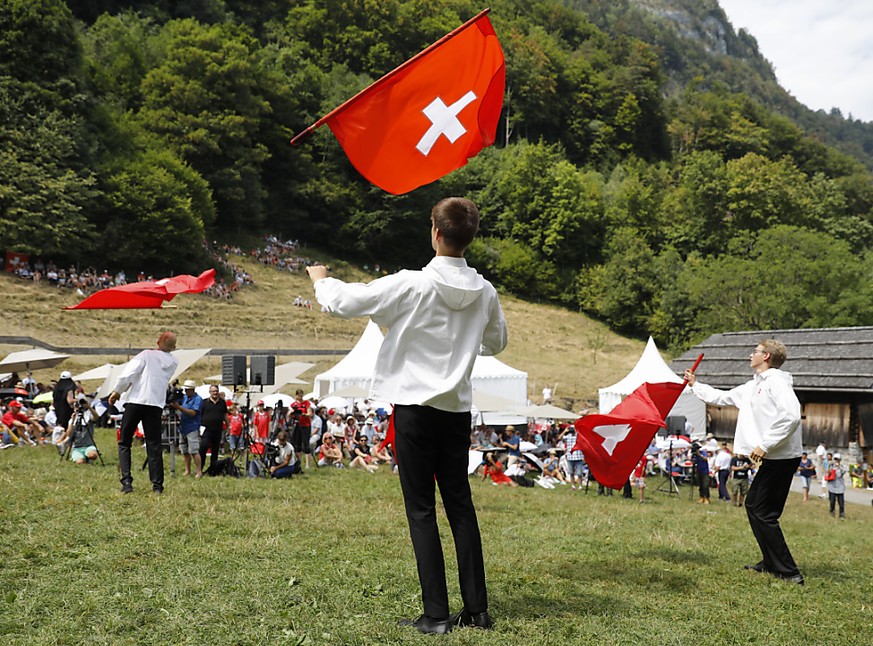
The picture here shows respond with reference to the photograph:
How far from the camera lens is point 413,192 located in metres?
70.5

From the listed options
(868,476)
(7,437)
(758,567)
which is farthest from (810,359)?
(7,437)

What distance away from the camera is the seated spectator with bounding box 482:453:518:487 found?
1871 cm

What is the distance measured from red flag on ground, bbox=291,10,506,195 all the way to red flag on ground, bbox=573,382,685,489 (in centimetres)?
306

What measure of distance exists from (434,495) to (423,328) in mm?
892

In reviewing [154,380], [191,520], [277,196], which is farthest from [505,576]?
[277,196]

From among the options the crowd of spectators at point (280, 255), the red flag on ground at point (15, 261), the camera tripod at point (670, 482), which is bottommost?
the camera tripod at point (670, 482)

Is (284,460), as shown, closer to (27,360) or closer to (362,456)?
(362,456)

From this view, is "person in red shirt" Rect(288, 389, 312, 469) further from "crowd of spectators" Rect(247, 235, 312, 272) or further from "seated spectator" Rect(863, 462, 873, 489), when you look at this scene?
"crowd of spectators" Rect(247, 235, 312, 272)

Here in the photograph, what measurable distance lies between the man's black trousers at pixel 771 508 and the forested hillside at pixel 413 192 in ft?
141

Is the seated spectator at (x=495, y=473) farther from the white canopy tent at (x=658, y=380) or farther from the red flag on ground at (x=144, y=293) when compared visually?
the white canopy tent at (x=658, y=380)

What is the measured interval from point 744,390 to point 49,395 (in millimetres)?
20536

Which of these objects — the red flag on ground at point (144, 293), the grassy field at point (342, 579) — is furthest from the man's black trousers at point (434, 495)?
the red flag on ground at point (144, 293)

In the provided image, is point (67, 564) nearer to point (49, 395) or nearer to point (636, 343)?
point (49, 395)

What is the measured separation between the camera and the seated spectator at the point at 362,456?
61.5 feet
